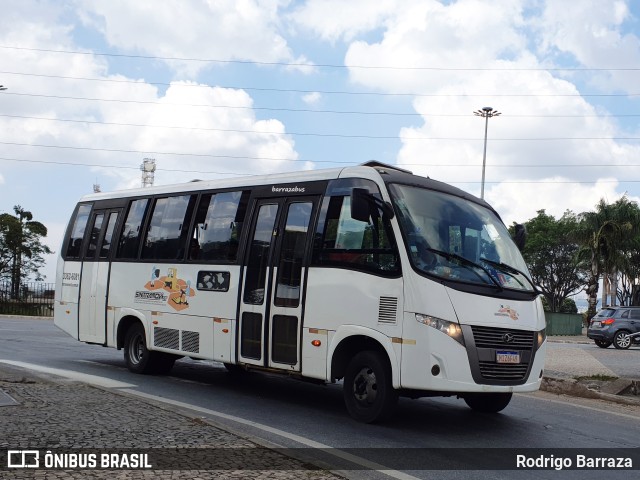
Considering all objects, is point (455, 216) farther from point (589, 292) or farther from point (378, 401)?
point (589, 292)

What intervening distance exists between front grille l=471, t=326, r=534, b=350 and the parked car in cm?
2133

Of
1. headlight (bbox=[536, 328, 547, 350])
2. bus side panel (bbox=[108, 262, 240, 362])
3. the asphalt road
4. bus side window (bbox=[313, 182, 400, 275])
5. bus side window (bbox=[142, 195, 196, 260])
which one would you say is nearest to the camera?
the asphalt road

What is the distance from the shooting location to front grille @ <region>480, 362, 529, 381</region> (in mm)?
8625

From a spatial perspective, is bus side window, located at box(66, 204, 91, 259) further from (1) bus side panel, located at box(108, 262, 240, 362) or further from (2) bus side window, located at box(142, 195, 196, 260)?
(2) bus side window, located at box(142, 195, 196, 260)

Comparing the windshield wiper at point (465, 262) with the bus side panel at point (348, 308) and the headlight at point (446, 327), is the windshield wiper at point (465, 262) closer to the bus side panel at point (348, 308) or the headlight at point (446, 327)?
the bus side panel at point (348, 308)

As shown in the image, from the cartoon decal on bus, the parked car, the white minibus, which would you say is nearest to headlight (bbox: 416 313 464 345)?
the white minibus

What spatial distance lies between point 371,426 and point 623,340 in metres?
22.3

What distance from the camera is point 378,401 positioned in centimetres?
888

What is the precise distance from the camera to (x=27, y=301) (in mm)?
40844

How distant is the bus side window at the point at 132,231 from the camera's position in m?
13.5

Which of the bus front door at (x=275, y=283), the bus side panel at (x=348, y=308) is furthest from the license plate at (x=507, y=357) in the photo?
the bus front door at (x=275, y=283)

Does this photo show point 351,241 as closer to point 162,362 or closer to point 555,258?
point 162,362

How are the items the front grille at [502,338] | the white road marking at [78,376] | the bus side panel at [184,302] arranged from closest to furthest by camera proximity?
the front grille at [502,338], the bus side panel at [184,302], the white road marking at [78,376]

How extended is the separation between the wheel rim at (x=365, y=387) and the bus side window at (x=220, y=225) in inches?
114
